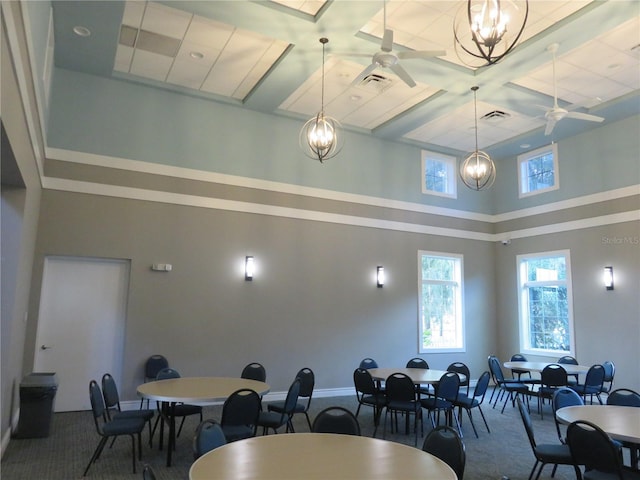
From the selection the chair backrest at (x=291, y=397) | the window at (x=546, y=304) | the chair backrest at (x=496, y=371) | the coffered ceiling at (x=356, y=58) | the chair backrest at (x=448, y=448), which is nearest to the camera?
the chair backrest at (x=448, y=448)

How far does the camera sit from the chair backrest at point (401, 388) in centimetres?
549

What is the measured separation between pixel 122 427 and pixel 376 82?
587cm

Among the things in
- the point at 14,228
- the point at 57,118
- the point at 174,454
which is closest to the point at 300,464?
the point at 174,454

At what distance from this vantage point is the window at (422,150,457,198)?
1002 cm

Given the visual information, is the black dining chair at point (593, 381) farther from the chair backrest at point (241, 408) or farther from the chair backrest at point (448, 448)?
the chair backrest at point (241, 408)

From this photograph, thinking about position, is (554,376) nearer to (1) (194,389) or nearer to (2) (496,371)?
(2) (496,371)

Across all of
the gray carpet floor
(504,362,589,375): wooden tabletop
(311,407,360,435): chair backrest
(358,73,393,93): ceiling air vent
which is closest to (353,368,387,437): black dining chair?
the gray carpet floor

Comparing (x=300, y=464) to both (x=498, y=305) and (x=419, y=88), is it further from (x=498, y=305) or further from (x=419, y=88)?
(x=498, y=305)

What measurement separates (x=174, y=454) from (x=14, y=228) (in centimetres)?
295

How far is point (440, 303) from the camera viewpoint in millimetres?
9844

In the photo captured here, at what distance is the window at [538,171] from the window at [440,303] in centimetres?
219

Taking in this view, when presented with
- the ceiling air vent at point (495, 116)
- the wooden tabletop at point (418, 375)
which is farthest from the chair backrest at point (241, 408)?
the ceiling air vent at point (495, 116)

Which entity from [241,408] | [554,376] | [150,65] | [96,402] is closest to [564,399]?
[554,376]

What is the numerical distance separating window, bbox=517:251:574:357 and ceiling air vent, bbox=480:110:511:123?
3.02 m
